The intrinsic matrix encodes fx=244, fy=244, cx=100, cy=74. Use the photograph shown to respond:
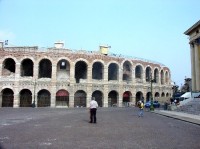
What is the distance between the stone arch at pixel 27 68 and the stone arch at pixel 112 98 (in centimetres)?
1500

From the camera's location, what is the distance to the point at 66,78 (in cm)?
4203

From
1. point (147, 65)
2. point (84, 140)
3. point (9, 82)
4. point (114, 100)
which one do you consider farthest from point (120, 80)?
point (84, 140)

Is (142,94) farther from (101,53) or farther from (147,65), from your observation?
(101,53)

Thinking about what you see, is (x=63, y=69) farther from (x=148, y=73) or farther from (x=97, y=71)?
(x=148, y=73)

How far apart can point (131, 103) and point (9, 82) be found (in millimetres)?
22142

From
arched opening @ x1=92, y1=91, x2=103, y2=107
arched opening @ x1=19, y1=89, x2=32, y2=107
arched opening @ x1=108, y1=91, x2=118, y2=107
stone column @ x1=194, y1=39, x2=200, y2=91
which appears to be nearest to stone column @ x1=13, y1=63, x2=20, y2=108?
arched opening @ x1=19, y1=89, x2=32, y2=107

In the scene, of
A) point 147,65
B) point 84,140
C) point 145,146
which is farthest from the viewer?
point 147,65

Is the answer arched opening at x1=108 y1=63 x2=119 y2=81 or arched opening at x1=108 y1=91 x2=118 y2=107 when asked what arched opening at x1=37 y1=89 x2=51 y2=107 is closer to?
arched opening at x1=108 y1=91 x2=118 y2=107

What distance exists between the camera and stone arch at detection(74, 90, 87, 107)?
4269 cm

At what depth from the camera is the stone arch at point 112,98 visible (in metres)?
45.8

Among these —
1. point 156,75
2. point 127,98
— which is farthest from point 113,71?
point 156,75

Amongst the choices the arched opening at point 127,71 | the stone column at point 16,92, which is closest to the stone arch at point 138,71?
the arched opening at point 127,71

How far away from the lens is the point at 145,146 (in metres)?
8.08

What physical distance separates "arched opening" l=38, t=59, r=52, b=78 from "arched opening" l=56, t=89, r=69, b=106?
5.18 meters
